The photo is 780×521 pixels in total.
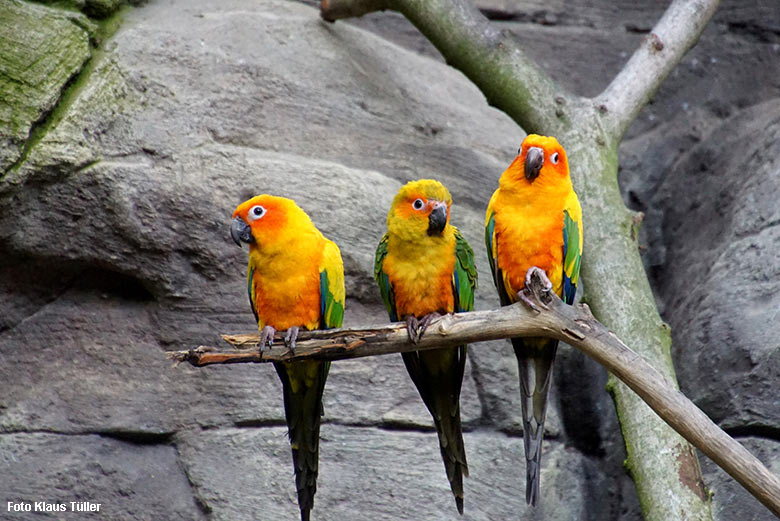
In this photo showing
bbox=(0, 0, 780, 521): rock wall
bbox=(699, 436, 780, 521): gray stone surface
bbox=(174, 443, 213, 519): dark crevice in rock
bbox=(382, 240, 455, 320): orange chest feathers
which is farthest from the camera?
bbox=(0, 0, 780, 521): rock wall

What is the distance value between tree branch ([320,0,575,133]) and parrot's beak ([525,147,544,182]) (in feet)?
5.45

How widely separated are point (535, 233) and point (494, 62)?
86.0 inches

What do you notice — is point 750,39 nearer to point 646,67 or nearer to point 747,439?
point 646,67

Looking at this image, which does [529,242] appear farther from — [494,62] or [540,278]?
[494,62]

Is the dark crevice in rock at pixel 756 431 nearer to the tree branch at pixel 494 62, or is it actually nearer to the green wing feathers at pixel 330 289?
the tree branch at pixel 494 62

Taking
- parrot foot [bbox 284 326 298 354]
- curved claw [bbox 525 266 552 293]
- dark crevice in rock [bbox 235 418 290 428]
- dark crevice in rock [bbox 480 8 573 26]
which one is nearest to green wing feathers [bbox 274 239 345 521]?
parrot foot [bbox 284 326 298 354]

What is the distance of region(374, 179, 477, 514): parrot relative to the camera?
423 cm

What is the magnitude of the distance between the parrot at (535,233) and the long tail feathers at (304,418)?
111cm

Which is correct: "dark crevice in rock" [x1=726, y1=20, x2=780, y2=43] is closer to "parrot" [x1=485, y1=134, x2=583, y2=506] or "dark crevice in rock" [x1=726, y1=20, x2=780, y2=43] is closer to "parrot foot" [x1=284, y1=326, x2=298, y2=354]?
"parrot" [x1=485, y1=134, x2=583, y2=506]

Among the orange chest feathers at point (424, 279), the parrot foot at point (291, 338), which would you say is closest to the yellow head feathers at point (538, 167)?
the orange chest feathers at point (424, 279)

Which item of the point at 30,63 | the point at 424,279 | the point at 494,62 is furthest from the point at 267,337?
the point at 494,62

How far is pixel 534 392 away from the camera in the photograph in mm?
4320

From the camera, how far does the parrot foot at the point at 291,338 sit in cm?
396

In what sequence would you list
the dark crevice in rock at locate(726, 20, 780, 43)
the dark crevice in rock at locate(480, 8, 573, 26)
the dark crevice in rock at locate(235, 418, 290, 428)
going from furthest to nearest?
the dark crevice in rock at locate(480, 8, 573, 26) → the dark crevice in rock at locate(726, 20, 780, 43) → the dark crevice in rock at locate(235, 418, 290, 428)
